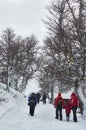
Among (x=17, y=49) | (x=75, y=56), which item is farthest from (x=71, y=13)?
A: (x=17, y=49)

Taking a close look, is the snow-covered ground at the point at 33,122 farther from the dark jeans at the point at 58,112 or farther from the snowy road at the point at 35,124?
the dark jeans at the point at 58,112

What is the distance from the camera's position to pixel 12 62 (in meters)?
54.9

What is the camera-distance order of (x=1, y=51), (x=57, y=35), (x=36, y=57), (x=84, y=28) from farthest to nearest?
1. (x=36, y=57)
2. (x=1, y=51)
3. (x=57, y=35)
4. (x=84, y=28)

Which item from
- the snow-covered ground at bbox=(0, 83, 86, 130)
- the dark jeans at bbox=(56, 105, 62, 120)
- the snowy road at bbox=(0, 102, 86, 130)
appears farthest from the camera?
the dark jeans at bbox=(56, 105, 62, 120)

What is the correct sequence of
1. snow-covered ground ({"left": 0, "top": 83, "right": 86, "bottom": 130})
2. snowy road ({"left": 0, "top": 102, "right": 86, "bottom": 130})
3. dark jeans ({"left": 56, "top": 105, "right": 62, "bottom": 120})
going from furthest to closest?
dark jeans ({"left": 56, "top": 105, "right": 62, "bottom": 120}) < snow-covered ground ({"left": 0, "top": 83, "right": 86, "bottom": 130}) < snowy road ({"left": 0, "top": 102, "right": 86, "bottom": 130})

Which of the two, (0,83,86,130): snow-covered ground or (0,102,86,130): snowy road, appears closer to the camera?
(0,102,86,130): snowy road

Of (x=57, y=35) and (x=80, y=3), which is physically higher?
(x=80, y=3)

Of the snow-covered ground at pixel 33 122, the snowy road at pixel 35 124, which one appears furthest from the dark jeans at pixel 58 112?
the snowy road at pixel 35 124

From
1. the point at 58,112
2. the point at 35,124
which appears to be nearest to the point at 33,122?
the point at 35,124

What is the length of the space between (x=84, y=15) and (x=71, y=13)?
3.38 feet

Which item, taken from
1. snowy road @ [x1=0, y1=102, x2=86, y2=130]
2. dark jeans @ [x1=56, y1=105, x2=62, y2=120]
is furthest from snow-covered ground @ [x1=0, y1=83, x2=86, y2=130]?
dark jeans @ [x1=56, y1=105, x2=62, y2=120]

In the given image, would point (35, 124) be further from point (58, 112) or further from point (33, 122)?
point (58, 112)

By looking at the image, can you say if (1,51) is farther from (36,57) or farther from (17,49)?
(36,57)

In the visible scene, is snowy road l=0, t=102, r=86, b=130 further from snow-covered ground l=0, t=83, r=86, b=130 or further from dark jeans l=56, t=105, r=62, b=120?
dark jeans l=56, t=105, r=62, b=120
